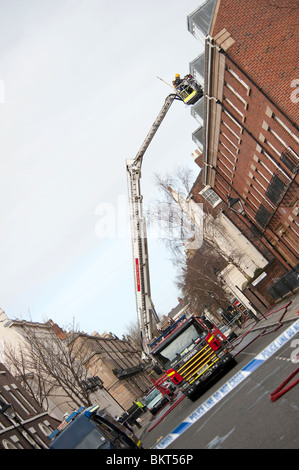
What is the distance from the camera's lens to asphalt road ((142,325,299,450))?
7.84 m

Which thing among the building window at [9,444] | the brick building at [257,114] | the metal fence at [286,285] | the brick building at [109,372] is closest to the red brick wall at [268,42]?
the brick building at [257,114]

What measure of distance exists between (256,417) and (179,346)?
880cm

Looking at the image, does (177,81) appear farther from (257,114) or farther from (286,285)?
(286,285)

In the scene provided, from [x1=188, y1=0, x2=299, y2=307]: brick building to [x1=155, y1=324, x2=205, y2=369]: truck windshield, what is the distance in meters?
10.8

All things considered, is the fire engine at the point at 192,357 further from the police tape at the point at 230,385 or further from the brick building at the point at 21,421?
the brick building at the point at 21,421

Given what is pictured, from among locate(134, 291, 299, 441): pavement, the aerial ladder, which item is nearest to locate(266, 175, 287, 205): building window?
locate(134, 291, 299, 441): pavement

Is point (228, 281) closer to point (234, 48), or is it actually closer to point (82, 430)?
point (234, 48)

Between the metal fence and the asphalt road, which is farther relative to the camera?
the metal fence

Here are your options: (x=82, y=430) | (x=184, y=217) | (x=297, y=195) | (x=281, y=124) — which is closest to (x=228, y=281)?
(x=184, y=217)

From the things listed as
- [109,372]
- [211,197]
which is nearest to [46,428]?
[109,372]

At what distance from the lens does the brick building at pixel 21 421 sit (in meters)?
22.1

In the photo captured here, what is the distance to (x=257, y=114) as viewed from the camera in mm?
24484

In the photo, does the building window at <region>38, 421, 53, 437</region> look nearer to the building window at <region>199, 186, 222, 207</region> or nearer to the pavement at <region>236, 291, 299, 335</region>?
the pavement at <region>236, 291, 299, 335</region>
